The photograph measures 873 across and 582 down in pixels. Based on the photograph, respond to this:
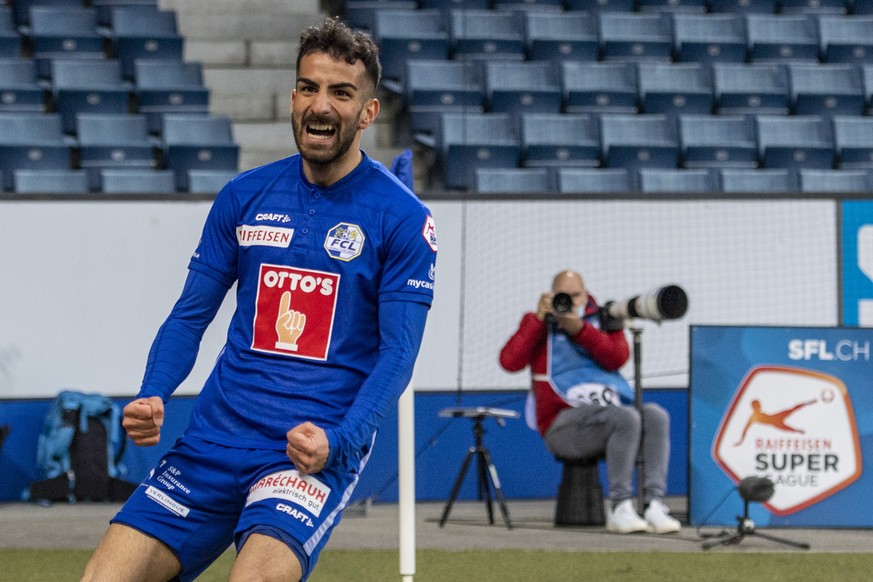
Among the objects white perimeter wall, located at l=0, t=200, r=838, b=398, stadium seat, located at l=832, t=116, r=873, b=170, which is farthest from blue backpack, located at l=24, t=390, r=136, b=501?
stadium seat, located at l=832, t=116, r=873, b=170

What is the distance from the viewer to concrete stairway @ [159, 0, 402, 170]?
11.9 meters

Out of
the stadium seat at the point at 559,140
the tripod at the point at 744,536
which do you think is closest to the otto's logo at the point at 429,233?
the tripod at the point at 744,536

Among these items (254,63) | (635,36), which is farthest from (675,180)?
(254,63)

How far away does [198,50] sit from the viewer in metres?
12.8

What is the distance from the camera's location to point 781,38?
13391 millimetres

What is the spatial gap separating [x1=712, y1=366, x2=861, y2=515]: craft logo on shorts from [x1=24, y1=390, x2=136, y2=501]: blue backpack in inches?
152

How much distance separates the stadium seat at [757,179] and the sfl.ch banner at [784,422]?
3.15m

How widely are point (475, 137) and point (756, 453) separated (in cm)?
418

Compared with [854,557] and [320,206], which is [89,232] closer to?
[854,557]

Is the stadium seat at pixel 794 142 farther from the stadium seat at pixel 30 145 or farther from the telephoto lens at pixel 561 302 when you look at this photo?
the stadium seat at pixel 30 145

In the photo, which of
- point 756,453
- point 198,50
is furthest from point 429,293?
point 198,50

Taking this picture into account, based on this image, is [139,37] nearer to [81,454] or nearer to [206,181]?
[206,181]

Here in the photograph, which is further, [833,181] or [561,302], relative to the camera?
[833,181]

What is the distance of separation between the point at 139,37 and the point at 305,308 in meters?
9.48
